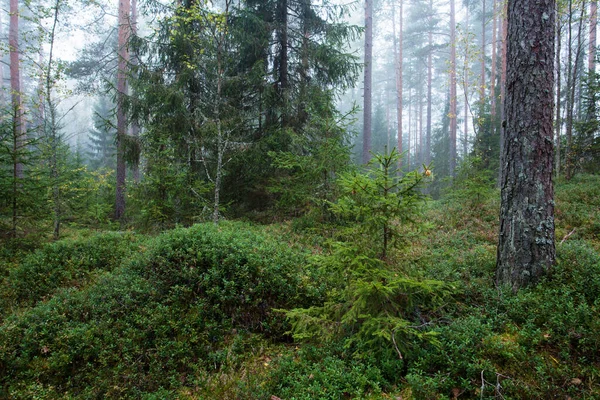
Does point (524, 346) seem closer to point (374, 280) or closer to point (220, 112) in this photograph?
point (374, 280)

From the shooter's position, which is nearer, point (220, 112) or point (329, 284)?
point (329, 284)

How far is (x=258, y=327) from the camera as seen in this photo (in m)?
4.71

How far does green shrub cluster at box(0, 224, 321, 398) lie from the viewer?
4.00m

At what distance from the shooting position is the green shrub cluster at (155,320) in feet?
13.1

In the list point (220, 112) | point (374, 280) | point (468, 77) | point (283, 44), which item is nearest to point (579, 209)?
point (374, 280)

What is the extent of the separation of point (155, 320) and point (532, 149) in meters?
6.00

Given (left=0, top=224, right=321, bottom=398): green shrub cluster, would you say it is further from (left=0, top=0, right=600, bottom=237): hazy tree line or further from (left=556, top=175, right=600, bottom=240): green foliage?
(left=556, top=175, right=600, bottom=240): green foliage

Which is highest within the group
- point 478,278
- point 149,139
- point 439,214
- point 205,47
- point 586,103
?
point 205,47

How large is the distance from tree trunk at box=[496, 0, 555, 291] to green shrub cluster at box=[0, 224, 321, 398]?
3.04m

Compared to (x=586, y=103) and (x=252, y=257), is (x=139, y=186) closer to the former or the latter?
(x=252, y=257)

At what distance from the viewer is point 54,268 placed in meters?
6.25

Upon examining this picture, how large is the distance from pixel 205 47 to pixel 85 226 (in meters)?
7.71

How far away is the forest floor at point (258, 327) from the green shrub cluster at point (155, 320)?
2 centimetres

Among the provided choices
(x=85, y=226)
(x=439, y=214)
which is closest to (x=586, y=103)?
(x=439, y=214)
